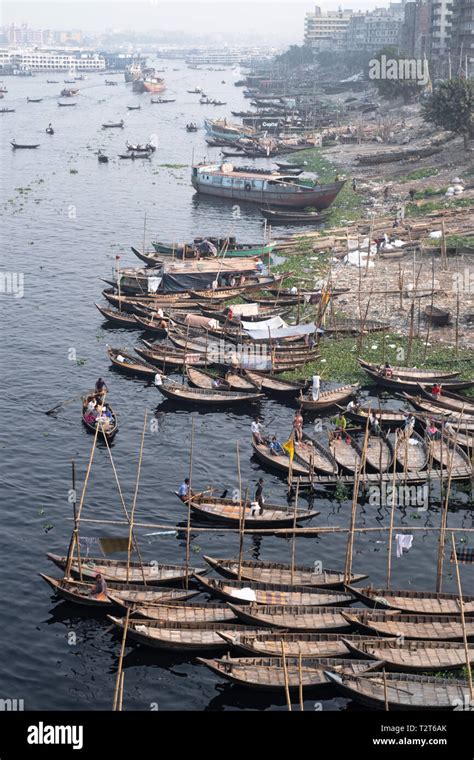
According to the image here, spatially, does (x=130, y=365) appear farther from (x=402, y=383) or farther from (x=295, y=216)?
(x=295, y=216)

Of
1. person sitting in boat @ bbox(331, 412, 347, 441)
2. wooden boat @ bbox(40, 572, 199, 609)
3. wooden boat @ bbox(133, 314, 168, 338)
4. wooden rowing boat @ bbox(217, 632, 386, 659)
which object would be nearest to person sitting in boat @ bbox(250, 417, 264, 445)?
person sitting in boat @ bbox(331, 412, 347, 441)

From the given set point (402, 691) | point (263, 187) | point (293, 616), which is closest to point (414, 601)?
point (293, 616)

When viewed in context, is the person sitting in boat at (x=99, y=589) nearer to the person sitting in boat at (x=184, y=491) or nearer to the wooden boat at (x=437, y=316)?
the person sitting in boat at (x=184, y=491)

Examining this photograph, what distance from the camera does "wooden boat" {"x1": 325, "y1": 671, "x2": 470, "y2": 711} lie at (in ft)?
87.9

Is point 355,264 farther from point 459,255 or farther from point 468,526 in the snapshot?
point 468,526

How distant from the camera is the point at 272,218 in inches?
3595

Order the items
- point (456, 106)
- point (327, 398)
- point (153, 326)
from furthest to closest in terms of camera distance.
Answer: point (456, 106), point (153, 326), point (327, 398)

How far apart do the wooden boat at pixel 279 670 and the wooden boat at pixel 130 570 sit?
463cm

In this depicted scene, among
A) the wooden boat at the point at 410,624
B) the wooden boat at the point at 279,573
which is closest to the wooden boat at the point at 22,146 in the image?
the wooden boat at the point at 279,573

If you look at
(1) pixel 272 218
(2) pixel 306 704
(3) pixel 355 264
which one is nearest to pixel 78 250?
(1) pixel 272 218

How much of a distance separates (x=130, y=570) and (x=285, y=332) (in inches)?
933

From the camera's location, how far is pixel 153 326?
189ft

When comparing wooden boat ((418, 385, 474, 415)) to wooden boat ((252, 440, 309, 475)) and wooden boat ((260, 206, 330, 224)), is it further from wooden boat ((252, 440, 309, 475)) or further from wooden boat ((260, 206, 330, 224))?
wooden boat ((260, 206, 330, 224))

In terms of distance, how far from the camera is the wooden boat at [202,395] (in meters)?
47.7
